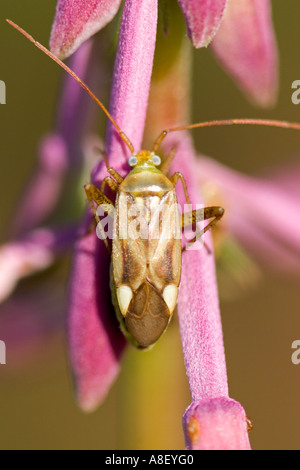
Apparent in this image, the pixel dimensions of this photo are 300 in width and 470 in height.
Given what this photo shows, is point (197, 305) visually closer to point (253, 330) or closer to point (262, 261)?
point (262, 261)

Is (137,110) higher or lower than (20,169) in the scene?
lower

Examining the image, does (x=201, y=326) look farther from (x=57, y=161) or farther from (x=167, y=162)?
(x=57, y=161)

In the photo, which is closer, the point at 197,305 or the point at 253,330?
the point at 197,305

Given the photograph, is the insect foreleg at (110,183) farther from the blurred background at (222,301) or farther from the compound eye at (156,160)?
the blurred background at (222,301)

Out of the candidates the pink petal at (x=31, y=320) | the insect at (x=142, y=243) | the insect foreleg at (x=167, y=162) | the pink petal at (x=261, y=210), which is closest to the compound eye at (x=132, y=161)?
the insect at (x=142, y=243)

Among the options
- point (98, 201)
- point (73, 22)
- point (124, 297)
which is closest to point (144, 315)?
point (124, 297)

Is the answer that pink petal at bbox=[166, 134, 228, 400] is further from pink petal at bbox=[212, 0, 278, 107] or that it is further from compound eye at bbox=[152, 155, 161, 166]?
pink petal at bbox=[212, 0, 278, 107]

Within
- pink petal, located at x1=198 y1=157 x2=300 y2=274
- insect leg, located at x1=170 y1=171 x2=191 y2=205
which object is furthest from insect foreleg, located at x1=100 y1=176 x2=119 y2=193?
pink petal, located at x1=198 y1=157 x2=300 y2=274
